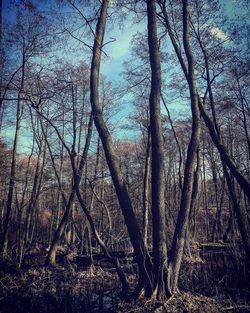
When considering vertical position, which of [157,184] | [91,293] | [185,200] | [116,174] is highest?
[116,174]

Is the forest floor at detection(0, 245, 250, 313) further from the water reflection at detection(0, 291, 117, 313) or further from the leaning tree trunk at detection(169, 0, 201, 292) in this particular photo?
the leaning tree trunk at detection(169, 0, 201, 292)

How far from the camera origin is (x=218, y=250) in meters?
15.0

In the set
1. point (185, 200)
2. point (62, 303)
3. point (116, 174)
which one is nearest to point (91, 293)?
point (62, 303)

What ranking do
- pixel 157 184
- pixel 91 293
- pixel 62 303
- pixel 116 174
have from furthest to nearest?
pixel 91 293, pixel 62 303, pixel 116 174, pixel 157 184

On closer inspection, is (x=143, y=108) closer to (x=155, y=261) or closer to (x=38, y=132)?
(x=38, y=132)

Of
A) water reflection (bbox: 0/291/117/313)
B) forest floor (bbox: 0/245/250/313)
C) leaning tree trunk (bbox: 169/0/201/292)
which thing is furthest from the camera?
water reflection (bbox: 0/291/117/313)

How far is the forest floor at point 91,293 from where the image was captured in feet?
16.9

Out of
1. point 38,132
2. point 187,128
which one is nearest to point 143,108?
point 187,128

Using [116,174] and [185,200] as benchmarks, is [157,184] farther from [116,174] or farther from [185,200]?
[116,174]

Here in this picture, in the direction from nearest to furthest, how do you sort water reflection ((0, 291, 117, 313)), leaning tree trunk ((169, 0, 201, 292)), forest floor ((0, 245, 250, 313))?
forest floor ((0, 245, 250, 313)) → leaning tree trunk ((169, 0, 201, 292)) → water reflection ((0, 291, 117, 313))

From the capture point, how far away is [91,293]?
744 cm

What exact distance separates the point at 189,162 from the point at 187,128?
11.7 meters

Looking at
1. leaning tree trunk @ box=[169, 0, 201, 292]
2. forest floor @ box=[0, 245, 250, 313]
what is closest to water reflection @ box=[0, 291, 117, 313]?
forest floor @ box=[0, 245, 250, 313]

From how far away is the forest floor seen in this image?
16.9ft
